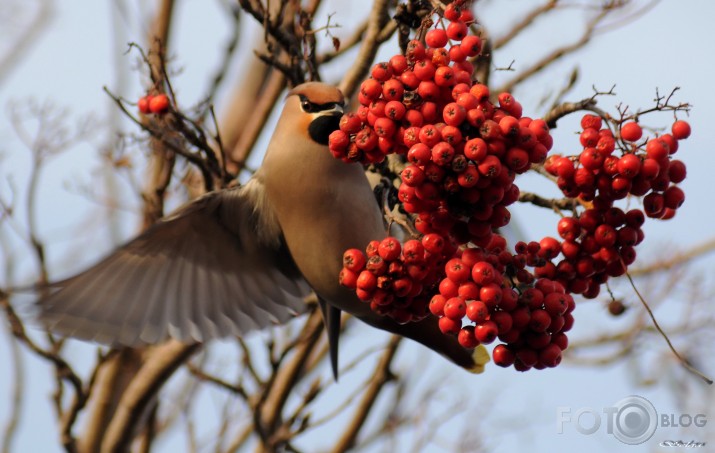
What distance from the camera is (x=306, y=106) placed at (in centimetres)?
310

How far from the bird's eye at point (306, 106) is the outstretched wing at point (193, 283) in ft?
1.16

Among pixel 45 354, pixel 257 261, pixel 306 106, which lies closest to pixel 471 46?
pixel 306 106

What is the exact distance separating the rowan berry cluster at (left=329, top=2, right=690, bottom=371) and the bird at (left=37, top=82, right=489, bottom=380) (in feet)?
3.01

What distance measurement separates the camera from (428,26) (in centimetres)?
208

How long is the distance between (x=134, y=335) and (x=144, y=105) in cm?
83

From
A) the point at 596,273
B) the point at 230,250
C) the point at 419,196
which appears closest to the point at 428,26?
the point at 419,196

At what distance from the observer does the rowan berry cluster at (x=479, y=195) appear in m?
1.89

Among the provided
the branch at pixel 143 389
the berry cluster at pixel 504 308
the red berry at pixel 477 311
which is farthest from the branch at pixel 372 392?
the red berry at pixel 477 311

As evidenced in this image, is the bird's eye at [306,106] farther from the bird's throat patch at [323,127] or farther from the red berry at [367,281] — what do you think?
the red berry at [367,281]

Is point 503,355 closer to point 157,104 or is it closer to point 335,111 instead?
point 335,111

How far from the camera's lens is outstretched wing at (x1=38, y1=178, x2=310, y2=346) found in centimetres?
333

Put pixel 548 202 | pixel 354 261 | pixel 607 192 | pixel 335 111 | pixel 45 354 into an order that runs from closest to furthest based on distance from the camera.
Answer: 1. pixel 607 192
2. pixel 354 261
3. pixel 548 202
4. pixel 335 111
5. pixel 45 354

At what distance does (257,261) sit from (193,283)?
26cm

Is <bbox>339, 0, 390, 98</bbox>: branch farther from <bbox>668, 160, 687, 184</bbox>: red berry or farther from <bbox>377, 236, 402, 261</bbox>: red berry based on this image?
<bbox>668, 160, 687, 184</bbox>: red berry
